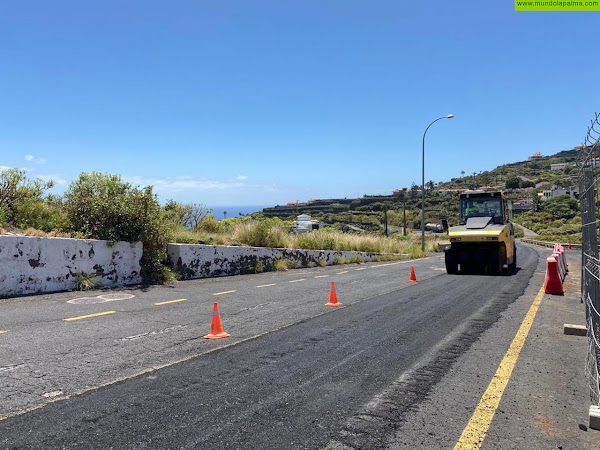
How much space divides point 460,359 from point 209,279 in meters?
9.01

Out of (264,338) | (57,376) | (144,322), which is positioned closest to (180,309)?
(144,322)

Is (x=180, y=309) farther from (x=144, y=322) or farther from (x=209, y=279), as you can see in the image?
(x=209, y=279)

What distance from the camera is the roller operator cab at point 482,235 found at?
15.6 meters

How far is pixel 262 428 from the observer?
3.64 metres

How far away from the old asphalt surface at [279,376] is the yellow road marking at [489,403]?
0.06 metres

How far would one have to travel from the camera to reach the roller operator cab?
1560cm

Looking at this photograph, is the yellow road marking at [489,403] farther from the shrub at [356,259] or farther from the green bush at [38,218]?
the shrub at [356,259]

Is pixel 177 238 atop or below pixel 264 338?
atop

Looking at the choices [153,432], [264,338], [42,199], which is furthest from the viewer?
[42,199]

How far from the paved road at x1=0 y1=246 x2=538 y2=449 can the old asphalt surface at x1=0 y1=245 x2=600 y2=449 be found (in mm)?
18

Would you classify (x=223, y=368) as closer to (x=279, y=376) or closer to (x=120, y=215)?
(x=279, y=376)

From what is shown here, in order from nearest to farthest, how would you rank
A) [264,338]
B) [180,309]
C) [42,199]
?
[264,338] → [180,309] → [42,199]

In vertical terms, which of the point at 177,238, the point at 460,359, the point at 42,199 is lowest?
the point at 460,359

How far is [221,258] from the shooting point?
46.4ft
